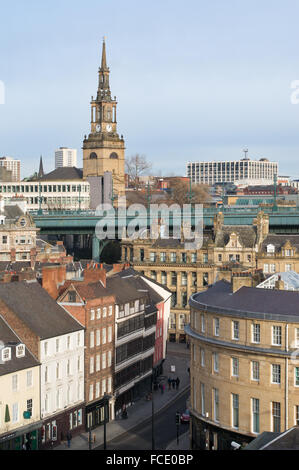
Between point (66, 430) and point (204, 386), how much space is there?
1280cm

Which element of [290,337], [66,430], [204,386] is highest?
[290,337]

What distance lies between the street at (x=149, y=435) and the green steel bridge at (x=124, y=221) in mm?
61951

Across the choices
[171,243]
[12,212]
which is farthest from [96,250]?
[171,243]

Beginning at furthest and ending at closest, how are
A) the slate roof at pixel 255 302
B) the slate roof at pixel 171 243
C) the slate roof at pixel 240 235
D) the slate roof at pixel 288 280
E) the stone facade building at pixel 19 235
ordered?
the stone facade building at pixel 19 235 < the slate roof at pixel 240 235 < the slate roof at pixel 171 243 < the slate roof at pixel 288 280 < the slate roof at pixel 255 302

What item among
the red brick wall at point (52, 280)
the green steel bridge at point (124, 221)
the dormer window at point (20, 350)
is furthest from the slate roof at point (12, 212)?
the dormer window at point (20, 350)

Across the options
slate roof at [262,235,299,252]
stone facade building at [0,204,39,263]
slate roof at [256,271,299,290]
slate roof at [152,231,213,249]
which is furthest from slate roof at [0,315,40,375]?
stone facade building at [0,204,39,263]

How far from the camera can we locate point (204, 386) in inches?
2559

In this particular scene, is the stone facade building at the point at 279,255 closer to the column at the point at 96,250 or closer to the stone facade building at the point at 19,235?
the column at the point at 96,250

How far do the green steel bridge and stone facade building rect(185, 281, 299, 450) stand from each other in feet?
239

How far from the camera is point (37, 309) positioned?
7331 centimetres

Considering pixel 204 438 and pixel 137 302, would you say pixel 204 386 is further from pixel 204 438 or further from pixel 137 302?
pixel 137 302

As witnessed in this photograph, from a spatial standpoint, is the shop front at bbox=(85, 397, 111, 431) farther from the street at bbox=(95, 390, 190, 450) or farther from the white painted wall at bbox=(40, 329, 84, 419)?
the street at bbox=(95, 390, 190, 450)

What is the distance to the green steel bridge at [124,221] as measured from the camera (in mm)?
138000
